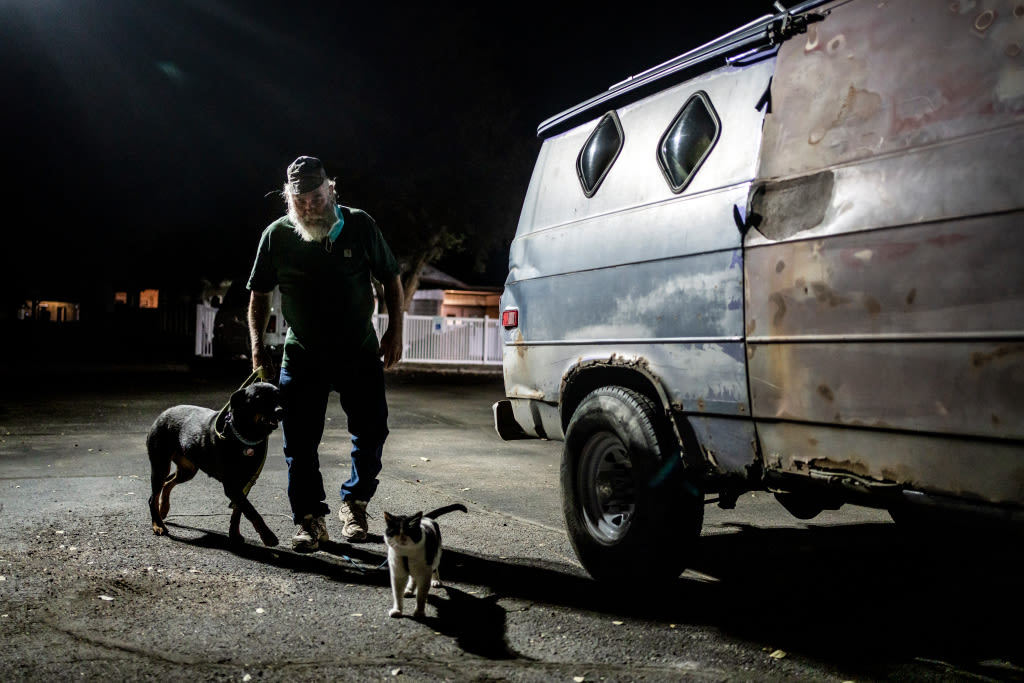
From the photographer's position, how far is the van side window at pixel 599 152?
15.0 ft

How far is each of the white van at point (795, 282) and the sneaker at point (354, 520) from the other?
1122 millimetres

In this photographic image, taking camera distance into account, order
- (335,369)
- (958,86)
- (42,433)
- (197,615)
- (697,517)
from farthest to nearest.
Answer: (42,433) → (335,369) → (697,517) → (197,615) → (958,86)

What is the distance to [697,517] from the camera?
390 centimetres

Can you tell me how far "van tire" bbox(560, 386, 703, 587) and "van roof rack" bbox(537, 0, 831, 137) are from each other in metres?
1.49

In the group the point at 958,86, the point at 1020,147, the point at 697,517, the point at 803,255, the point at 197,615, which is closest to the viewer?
the point at 1020,147

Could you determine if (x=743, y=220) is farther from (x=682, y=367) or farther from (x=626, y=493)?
(x=626, y=493)

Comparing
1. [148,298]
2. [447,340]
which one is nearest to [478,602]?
[447,340]

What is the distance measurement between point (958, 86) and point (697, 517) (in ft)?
6.48

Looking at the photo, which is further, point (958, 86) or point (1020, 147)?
point (958, 86)

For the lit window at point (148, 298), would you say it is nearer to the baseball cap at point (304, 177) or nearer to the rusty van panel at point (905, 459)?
the baseball cap at point (304, 177)

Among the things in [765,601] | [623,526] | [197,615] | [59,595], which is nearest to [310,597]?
[197,615]

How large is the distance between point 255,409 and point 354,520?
86 cm

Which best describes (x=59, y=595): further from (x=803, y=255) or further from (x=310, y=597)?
(x=803, y=255)

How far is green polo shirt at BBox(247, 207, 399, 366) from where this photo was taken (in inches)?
194
